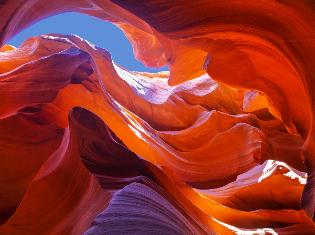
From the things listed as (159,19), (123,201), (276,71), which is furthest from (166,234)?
(276,71)

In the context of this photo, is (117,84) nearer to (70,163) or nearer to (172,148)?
(172,148)

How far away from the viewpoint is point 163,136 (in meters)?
5.55

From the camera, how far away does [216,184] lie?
16.6 ft

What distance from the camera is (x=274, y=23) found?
9.93 feet

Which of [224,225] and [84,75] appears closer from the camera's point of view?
[224,225]

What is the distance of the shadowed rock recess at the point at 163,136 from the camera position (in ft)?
9.77

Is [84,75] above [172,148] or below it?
above

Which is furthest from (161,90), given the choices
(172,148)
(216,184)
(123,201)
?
(123,201)

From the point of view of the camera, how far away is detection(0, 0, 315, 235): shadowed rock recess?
298 cm

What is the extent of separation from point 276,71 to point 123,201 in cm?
161

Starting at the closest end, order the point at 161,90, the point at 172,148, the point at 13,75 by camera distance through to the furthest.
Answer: the point at 13,75 → the point at 172,148 → the point at 161,90

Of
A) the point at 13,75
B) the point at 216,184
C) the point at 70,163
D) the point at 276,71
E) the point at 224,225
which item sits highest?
the point at 276,71

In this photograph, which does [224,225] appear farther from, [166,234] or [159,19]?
[159,19]

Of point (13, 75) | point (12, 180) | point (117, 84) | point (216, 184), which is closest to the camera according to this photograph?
point (12, 180)
